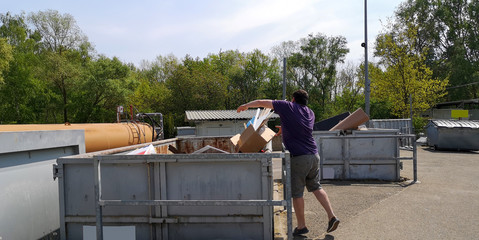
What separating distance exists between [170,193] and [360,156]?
6.11 meters

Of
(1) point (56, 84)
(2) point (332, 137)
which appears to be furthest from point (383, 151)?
(1) point (56, 84)

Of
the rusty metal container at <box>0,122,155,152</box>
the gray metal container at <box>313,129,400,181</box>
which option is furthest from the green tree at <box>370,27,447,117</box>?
the rusty metal container at <box>0,122,155,152</box>

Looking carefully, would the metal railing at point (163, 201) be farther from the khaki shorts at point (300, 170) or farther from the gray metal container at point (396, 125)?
the gray metal container at point (396, 125)

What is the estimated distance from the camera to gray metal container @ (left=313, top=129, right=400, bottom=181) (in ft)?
26.2

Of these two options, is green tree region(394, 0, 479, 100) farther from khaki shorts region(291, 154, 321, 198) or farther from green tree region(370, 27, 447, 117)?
khaki shorts region(291, 154, 321, 198)

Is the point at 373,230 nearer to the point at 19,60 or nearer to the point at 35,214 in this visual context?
the point at 35,214

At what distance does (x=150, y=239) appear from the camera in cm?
327

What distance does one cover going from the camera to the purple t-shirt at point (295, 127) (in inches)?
Result: 159

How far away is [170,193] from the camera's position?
321cm

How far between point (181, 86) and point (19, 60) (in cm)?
2045

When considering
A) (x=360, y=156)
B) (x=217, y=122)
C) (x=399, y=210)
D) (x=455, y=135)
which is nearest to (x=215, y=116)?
(x=217, y=122)

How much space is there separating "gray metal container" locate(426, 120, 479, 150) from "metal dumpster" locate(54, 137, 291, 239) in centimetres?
1615

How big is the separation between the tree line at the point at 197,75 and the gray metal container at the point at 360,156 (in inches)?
831

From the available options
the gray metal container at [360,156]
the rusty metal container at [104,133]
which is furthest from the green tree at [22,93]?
the gray metal container at [360,156]
